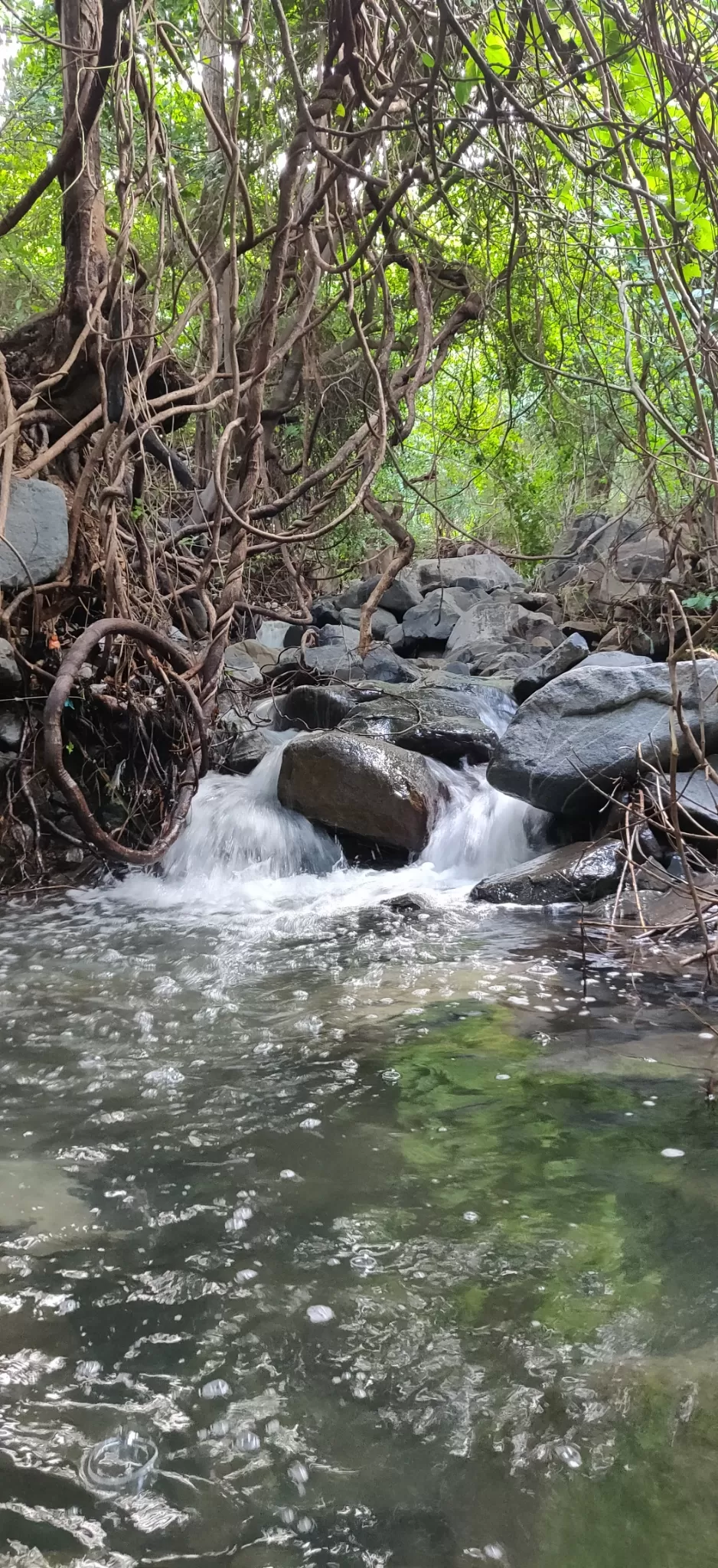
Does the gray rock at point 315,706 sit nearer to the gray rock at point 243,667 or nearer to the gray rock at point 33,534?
the gray rock at point 243,667

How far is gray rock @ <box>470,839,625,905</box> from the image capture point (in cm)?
532

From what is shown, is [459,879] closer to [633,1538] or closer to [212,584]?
[212,584]

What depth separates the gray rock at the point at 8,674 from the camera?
5.53 meters

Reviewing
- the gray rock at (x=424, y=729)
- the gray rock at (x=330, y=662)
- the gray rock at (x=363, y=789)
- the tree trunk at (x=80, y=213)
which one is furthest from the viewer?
the gray rock at (x=330, y=662)

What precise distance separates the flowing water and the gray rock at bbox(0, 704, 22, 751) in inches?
88.6

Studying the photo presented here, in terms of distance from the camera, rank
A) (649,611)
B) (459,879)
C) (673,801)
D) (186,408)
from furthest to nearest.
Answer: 1. (649,611)
2. (459,879)
3. (186,408)
4. (673,801)

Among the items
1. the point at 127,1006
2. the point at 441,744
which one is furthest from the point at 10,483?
the point at 441,744

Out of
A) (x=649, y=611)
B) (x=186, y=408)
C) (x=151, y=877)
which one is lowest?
(x=151, y=877)

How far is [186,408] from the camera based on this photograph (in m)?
5.19

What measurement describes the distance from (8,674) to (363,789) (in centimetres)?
229

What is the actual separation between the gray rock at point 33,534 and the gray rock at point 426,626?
23.8ft

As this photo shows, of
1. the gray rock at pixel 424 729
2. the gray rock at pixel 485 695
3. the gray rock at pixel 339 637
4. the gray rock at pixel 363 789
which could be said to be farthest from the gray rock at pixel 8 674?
the gray rock at pixel 339 637

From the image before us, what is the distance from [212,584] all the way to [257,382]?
272 centimetres

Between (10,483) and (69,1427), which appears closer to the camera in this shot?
(69,1427)
